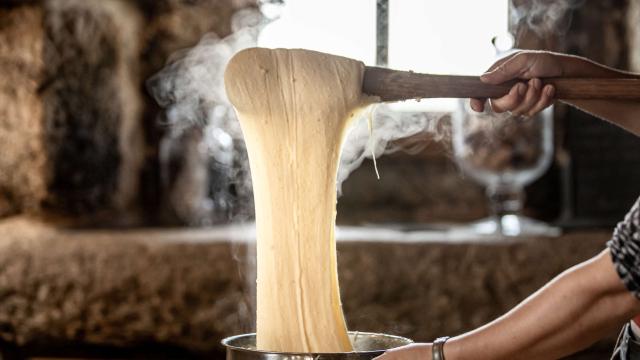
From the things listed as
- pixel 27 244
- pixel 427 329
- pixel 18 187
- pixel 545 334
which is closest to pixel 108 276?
pixel 27 244

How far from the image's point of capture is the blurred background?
7.58 ft

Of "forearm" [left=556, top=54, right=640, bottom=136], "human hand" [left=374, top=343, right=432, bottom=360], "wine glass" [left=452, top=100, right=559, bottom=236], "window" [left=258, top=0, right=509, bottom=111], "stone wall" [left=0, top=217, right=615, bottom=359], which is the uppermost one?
"window" [left=258, top=0, right=509, bottom=111]

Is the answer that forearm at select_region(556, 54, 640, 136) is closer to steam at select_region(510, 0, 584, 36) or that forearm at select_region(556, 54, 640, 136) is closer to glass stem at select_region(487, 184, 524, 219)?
glass stem at select_region(487, 184, 524, 219)

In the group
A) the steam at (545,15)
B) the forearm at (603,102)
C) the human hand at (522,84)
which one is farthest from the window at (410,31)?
the human hand at (522,84)

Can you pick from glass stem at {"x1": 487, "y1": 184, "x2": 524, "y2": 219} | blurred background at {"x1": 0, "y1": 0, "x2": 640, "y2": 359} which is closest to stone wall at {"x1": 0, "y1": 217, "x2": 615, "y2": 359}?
blurred background at {"x1": 0, "y1": 0, "x2": 640, "y2": 359}

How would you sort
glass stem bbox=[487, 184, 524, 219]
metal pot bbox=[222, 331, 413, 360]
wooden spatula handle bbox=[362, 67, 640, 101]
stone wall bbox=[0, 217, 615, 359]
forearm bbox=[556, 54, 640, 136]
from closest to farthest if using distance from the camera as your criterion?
metal pot bbox=[222, 331, 413, 360] → wooden spatula handle bbox=[362, 67, 640, 101] → forearm bbox=[556, 54, 640, 136] → stone wall bbox=[0, 217, 615, 359] → glass stem bbox=[487, 184, 524, 219]

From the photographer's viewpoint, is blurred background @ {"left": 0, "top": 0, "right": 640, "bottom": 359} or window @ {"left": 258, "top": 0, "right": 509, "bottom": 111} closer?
blurred background @ {"left": 0, "top": 0, "right": 640, "bottom": 359}

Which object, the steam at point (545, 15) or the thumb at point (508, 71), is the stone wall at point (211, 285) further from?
the steam at point (545, 15)

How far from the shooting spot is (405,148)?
138 inches

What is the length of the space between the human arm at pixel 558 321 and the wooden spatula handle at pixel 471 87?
0.29 m

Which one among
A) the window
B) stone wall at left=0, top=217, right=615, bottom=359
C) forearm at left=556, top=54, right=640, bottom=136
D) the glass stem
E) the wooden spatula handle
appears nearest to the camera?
the wooden spatula handle

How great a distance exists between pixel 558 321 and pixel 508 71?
0.40 metres

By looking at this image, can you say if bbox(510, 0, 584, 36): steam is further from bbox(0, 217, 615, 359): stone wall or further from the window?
bbox(0, 217, 615, 359): stone wall

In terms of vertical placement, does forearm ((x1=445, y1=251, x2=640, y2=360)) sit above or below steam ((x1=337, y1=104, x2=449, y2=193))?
below
